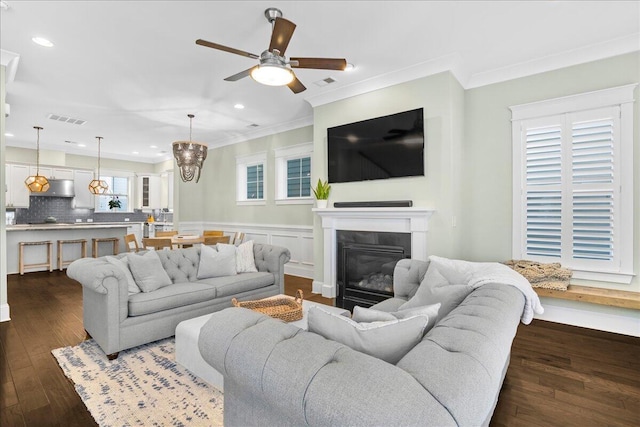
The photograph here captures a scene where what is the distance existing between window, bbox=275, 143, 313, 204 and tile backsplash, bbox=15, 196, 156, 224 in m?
6.36

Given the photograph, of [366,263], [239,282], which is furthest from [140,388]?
[366,263]

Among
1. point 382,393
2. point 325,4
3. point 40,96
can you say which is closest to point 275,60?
point 325,4

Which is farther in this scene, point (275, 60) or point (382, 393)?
point (275, 60)

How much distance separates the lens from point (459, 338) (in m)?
1.03

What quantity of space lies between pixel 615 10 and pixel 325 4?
2499 millimetres

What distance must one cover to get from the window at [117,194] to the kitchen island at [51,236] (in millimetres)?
2669

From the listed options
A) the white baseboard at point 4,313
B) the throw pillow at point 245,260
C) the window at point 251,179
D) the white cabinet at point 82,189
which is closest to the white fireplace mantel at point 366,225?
the throw pillow at point 245,260

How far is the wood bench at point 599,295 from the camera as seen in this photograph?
294 cm

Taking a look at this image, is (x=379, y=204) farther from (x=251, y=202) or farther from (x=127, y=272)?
(x=251, y=202)

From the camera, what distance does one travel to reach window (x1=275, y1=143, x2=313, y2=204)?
594 cm

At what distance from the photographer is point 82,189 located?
8773mm

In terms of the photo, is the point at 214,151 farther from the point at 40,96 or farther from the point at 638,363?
the point at 638,363

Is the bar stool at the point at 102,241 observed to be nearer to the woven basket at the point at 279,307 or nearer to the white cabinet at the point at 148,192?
the white cabinet at the point at 148,192

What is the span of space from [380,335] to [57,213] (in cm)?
1042
